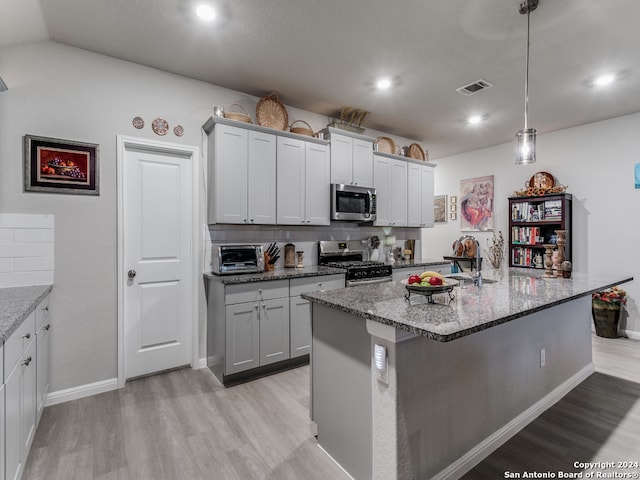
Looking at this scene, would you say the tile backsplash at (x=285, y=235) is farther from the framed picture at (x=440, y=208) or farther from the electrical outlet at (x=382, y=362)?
the electrical outlet at (x=382, y=362)

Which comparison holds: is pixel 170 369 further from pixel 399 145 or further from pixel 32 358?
pixel 399 145

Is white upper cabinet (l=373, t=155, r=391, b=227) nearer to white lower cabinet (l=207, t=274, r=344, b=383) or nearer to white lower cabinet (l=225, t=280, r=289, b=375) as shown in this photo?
white lower cabinet (l=207, t=274, r=344, b=383)

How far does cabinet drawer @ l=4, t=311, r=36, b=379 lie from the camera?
1.41m

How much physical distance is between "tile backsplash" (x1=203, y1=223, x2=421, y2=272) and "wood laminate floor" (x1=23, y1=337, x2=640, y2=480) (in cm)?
127

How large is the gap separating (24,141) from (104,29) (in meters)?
1.03

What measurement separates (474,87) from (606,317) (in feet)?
10.9

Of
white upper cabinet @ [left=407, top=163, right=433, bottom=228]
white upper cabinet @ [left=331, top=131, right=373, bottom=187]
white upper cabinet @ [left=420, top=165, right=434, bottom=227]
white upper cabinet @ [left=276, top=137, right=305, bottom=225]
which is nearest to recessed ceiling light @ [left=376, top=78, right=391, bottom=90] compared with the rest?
white upper cabinet @ [left=331, top=131, right=373, bottom=187]

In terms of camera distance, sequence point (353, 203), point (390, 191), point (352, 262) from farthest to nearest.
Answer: point (390, 191) < point (352, 262) < point (353, 203)

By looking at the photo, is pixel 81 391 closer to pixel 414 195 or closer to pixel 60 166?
pixel 60 166

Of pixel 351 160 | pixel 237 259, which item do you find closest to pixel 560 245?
pixel 351 160

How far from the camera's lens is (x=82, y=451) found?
2000mm

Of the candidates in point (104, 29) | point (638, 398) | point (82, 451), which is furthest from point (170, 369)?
point (638, 398)

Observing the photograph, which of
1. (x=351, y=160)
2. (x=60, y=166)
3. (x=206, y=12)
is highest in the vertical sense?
(x=206, y=12)

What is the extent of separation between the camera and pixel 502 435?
6.69 feet
